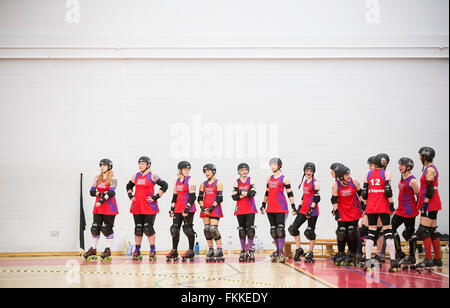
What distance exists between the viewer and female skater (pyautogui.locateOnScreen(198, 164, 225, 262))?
25.3 ft

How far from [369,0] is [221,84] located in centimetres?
371

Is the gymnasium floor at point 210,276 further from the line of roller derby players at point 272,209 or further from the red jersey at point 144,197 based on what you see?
the red jersey at point 144,197

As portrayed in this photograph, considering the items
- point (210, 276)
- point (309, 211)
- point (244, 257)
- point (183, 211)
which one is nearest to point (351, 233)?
point (309, 211)

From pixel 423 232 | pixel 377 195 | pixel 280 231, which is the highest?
pixel 377 195

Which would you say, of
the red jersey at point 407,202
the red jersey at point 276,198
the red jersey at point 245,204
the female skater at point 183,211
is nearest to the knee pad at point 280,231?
the red jersey at point 276,198

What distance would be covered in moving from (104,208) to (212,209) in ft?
6.00

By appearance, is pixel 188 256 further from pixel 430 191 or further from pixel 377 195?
pixel 430 191

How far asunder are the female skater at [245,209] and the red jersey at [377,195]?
2.04 metres

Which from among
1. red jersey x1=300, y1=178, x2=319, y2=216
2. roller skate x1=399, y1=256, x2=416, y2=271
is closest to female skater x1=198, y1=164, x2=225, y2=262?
red jersey x1=300, y1=178, x2=319, y2=216

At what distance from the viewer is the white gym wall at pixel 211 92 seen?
9.96 metres

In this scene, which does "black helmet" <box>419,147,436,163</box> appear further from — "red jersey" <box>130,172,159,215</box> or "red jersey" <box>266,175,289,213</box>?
"red jersey" <box>130,172,159,215</box>

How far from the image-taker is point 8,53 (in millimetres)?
10047

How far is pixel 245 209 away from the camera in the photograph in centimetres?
786

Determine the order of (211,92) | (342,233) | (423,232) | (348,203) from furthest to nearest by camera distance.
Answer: (211,92) < (348,203) < (342,233) < (423,232)
